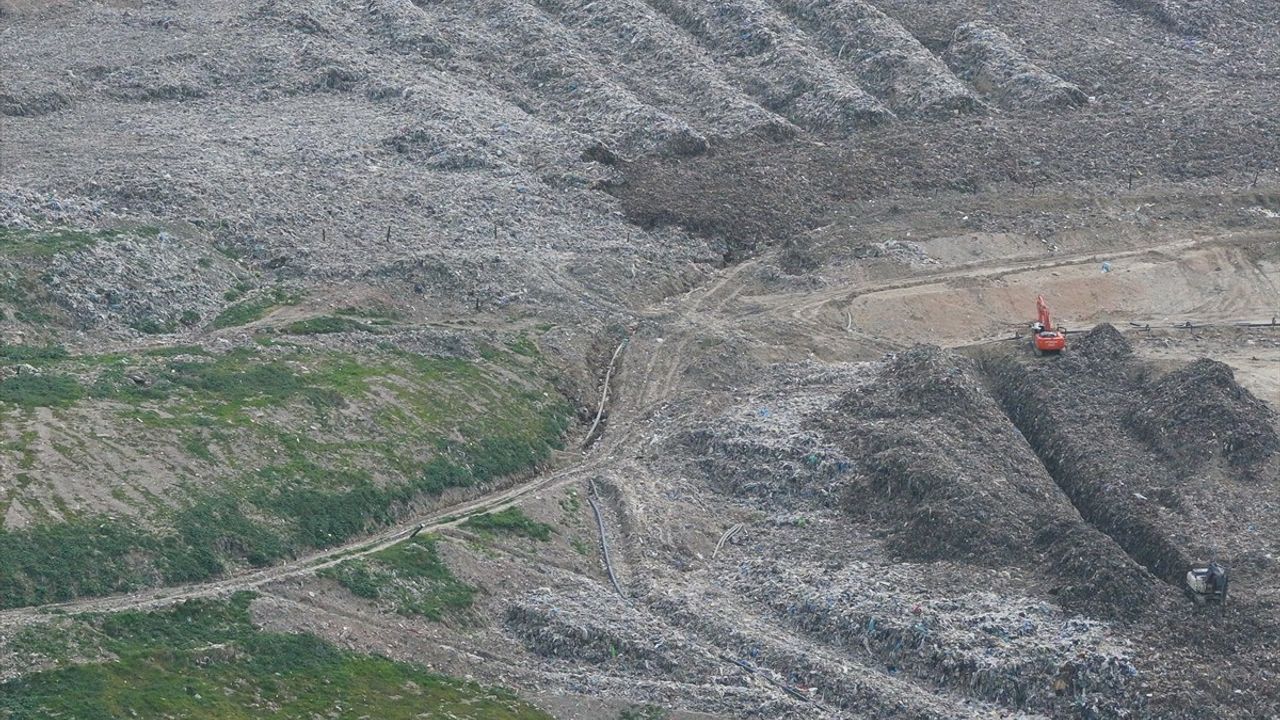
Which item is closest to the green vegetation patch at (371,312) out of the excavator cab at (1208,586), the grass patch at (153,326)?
the grass patch at (153,326)

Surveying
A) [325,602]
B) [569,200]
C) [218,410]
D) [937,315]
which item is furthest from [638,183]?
[325,602]

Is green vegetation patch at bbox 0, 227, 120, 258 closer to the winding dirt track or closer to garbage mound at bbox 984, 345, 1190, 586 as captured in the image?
Result: the winding dirt track

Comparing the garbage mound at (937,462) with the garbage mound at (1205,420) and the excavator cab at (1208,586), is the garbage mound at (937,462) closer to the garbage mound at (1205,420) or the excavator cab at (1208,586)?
the garbage mound at (1205,420)

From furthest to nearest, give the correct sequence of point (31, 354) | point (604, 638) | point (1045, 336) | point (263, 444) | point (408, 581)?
1. point (1045, 336)
2. point (31, 354)
3. point (263, 444)
4. point (408, 581)
5. point (604, 638)

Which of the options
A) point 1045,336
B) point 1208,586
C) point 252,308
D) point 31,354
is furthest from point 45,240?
point 1208,586

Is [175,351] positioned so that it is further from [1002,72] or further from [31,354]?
[1002,72]
